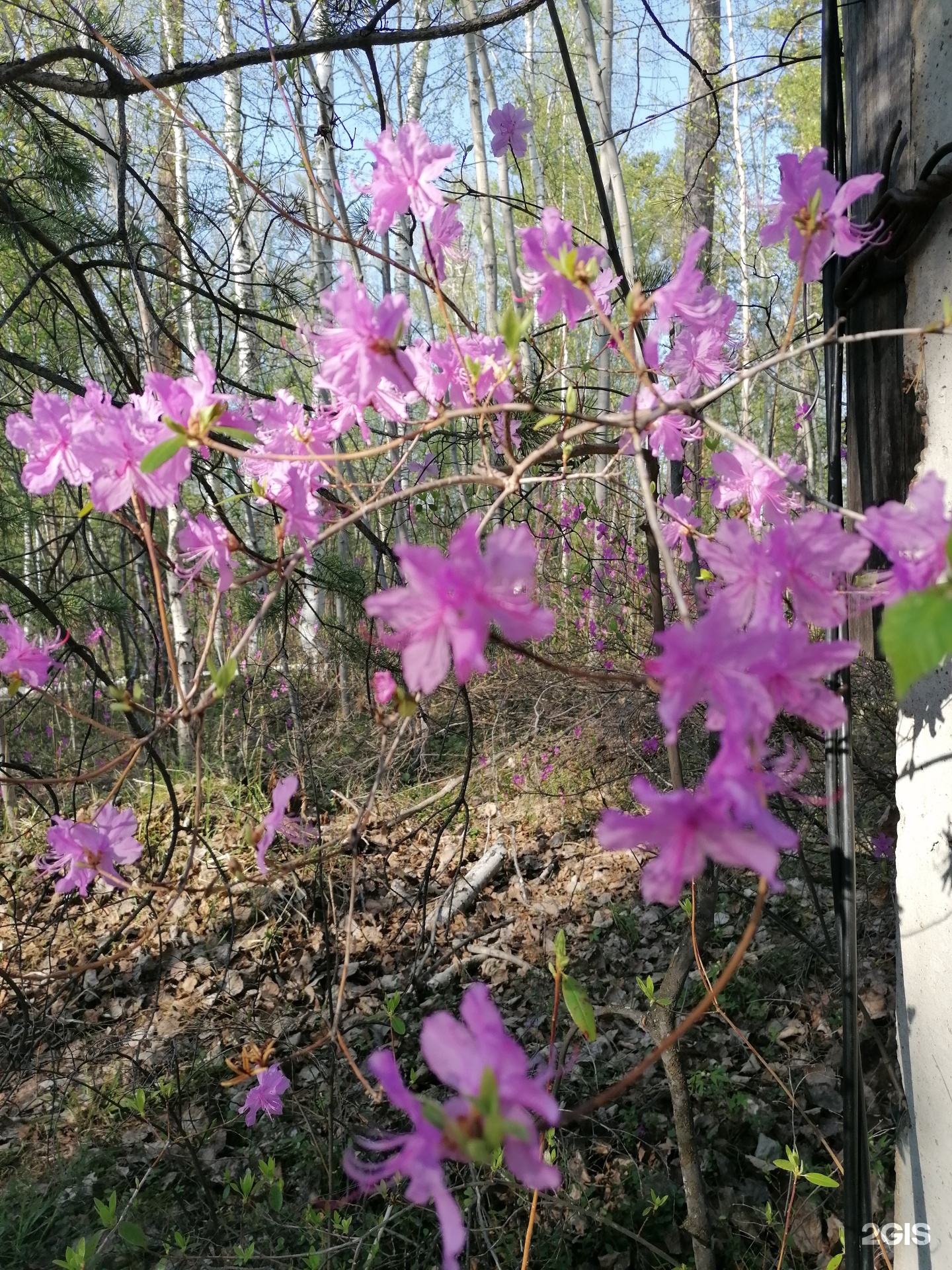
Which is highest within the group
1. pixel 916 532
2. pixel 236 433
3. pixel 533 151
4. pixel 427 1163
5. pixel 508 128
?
pixel 533 151

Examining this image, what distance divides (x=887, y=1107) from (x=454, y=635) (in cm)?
222

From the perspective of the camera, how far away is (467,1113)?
38 centimetres

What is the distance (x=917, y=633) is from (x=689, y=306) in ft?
1.59

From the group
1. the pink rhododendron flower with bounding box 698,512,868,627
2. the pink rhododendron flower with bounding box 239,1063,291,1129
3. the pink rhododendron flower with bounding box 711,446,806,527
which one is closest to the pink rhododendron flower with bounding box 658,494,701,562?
the pink rhododendron flower with bounding box 711,446,806,527

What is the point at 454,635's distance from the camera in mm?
419

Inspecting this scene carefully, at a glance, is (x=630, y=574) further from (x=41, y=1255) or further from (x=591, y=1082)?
(x=41, y=1255)

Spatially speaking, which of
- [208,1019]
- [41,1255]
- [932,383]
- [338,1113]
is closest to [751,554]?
[932,383]

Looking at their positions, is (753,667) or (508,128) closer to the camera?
(753,667)

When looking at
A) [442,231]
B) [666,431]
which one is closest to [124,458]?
[442,231]

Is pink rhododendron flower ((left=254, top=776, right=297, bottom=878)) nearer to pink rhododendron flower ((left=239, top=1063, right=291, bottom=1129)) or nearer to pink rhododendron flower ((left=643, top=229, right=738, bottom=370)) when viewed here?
pink rhododendron flower ((left=643, top=229, right=738, bottom=370))

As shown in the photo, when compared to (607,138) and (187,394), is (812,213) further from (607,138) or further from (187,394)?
(607,138)

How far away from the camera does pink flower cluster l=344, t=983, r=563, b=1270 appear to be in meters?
0.36

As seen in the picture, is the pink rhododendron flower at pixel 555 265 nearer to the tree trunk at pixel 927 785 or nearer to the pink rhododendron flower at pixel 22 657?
the tree trunk at pixel 927 785

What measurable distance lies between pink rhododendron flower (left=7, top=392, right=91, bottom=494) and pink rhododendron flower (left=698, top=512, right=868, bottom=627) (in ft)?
2.07
